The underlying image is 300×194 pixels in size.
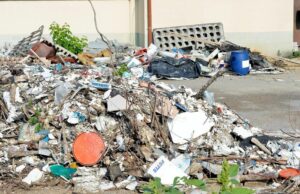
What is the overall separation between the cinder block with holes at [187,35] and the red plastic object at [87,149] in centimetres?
803

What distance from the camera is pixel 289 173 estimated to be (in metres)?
6.27

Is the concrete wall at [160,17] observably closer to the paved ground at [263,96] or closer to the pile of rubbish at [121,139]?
the paved ground at [263,96]

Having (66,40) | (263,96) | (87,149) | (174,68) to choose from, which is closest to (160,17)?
(66,40)

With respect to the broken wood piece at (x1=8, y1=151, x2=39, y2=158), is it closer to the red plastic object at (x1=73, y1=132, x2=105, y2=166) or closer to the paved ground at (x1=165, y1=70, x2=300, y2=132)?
the red plastic object at (x1=73, y1=132, x2=105, y2=166)

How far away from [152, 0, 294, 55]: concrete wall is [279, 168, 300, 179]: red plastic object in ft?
29.1

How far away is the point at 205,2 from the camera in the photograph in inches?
591

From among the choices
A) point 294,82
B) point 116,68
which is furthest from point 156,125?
point 294,82

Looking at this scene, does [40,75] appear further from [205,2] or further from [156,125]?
[205,2]

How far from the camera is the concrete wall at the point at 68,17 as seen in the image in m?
14.5

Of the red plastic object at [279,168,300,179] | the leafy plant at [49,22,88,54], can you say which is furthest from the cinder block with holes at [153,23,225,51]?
the red plastic object at [279,168,300,179]

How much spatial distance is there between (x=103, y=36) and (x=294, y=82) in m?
5.07

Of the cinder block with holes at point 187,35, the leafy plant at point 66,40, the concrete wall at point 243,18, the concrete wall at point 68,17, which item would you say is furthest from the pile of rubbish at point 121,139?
the concrete wall at point 243,18

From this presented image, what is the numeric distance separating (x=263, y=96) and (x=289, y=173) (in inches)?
169

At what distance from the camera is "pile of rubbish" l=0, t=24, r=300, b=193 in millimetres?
6312
